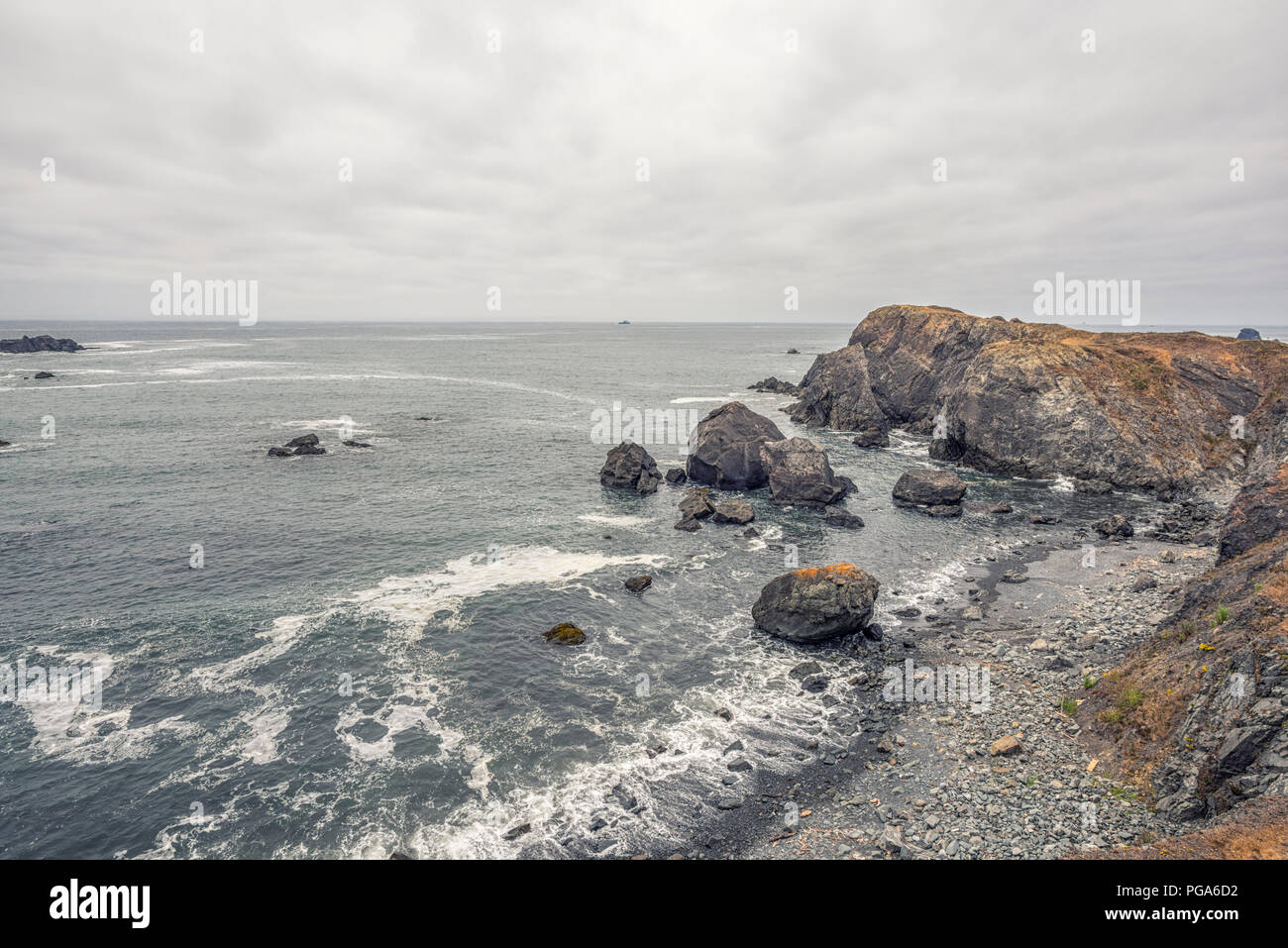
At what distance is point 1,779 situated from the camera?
893 inches

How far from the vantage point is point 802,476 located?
56.1 m

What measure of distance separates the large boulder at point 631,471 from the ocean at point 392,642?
1.58 meters

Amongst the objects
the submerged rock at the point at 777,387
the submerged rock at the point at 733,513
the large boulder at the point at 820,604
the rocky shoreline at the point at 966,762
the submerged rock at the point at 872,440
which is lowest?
the rocky shoreline at the point at 966,762

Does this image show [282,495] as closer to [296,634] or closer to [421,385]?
[296,634]

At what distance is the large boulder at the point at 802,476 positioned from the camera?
55719mm

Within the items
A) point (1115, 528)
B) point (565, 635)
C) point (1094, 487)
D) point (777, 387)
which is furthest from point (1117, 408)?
point (777, 387)

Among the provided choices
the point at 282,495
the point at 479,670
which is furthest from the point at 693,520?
the point at 282,495

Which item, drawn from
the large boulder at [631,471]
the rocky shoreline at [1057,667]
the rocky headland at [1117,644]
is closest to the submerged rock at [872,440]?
the rocky headland at [1117,644]

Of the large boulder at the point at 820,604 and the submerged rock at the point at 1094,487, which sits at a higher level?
the submerged rock at the point at 1094,487

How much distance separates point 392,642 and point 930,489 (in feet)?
151

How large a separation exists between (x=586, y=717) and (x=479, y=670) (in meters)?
6.64

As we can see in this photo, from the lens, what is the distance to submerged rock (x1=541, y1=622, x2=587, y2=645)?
108ft

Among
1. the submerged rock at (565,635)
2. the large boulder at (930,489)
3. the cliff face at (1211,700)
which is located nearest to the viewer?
the cliff face at (1211,700)

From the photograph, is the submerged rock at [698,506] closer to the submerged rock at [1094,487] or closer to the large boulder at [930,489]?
the large boulder at [930,489]
